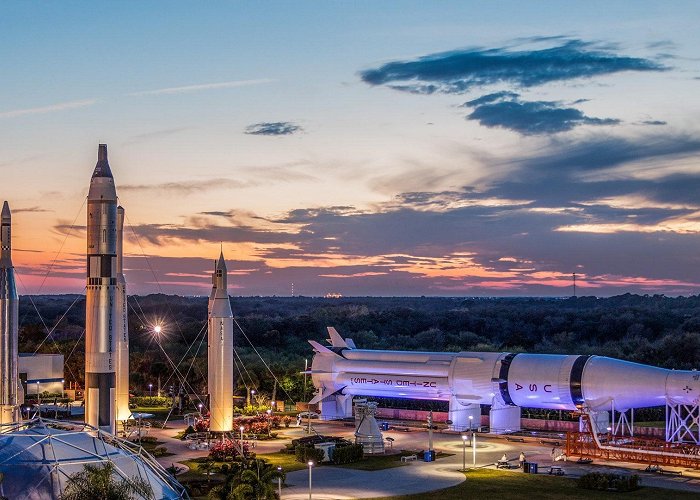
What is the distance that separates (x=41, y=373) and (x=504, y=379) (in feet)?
112

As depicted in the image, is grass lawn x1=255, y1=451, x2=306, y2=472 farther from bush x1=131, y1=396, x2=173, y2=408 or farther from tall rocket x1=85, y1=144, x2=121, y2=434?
bush x1=131, y1=396, x2=173, y2=408

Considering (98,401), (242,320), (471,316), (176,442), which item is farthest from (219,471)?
(471,316)

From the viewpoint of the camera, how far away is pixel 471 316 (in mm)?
138375

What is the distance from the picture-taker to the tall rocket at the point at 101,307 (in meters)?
43.0

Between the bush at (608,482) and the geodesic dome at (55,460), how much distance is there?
15.4 metres

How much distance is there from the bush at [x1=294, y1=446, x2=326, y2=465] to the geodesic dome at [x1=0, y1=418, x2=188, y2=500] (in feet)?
37.2

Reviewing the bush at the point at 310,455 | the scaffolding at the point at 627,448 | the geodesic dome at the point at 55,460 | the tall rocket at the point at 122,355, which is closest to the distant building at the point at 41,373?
the tall rocket at the point at 122,355

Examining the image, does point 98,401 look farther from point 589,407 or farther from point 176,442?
point 589,407

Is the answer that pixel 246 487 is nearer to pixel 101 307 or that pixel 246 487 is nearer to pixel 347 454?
pixel 347 454

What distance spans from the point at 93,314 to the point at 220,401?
9.12 metres

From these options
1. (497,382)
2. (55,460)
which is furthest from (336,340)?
(55,460)

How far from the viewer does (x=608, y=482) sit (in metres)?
36.8

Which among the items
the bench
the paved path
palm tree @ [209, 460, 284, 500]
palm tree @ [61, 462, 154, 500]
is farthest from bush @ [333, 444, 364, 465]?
palm tree @ [61, 462, 154, 500]

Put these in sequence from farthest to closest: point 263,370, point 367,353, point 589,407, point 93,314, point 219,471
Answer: point 263,370 → point 367,353 → point 589,407 → point 93,314 → point 219,471
